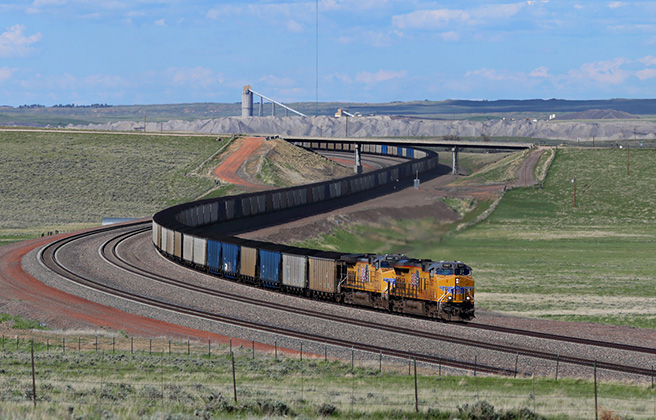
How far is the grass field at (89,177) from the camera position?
367 ft

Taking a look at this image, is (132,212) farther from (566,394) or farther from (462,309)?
(566,394)

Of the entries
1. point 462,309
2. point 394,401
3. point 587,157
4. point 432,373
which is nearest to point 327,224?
point 462,309

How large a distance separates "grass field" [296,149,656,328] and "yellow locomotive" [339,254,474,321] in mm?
8353

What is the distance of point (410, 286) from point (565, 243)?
48518 millimetres

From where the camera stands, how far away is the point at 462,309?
40250 mm

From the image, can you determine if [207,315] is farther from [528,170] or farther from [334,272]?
[528,170]

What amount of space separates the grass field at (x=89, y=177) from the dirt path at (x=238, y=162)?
13.6ft

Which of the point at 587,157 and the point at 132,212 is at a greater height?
the point at 587,157

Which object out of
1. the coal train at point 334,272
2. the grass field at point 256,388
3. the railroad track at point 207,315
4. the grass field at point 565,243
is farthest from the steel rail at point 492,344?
the grass field at point 565,243

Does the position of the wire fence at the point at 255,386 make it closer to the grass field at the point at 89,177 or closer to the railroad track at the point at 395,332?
the railroad track at the point at 395,332

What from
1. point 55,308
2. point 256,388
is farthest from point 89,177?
point 256,388

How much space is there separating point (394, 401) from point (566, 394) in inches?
280

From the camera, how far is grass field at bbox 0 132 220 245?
111938 mm

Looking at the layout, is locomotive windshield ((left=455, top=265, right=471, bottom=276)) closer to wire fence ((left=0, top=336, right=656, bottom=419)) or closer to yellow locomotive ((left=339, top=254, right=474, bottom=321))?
yellow locomotive ((left=339, top=254, right=474, bottom=321))
